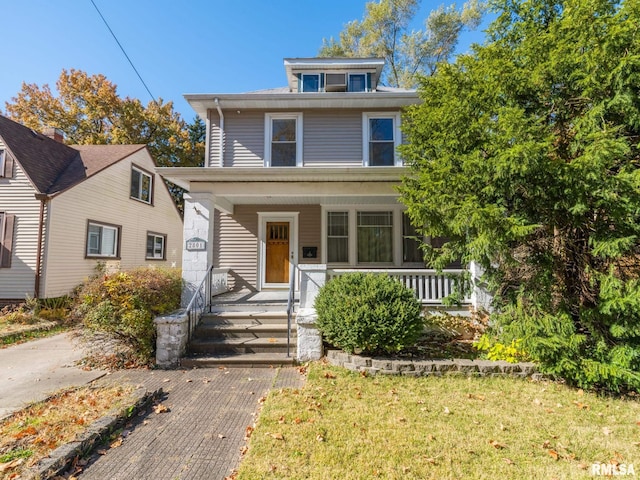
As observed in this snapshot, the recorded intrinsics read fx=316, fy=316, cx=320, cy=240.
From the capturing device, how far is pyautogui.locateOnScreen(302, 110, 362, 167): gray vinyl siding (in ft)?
29.8

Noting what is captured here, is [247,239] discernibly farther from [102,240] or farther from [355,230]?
[102,240]

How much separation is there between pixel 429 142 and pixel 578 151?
1.94m

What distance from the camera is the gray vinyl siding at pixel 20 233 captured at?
30.3 feet

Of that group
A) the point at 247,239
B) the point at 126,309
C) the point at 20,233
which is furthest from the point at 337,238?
the point at 20,233

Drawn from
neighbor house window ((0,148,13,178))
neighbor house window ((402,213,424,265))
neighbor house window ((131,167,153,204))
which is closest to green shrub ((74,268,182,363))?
neighbor house window ((402,213,424,265))

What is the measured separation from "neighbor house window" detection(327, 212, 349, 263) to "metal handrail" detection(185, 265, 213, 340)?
3704 millimetres

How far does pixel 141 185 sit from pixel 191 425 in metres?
12.9

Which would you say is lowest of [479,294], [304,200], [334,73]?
[479,294]

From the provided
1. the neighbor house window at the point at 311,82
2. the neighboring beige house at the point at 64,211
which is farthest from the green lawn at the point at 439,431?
the neighboring beige house at the point at 64,211

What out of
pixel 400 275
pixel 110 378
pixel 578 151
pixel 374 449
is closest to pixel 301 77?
pixel 400 275

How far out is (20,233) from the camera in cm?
941

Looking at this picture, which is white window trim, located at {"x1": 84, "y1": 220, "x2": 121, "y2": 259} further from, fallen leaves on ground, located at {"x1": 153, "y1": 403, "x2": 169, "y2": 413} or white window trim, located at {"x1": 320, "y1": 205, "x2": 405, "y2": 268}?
fallen leaves on ground, located at {"x1": 153, "y1": 403, "x2": 169, "y2": 413}

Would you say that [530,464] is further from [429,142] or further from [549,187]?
[429,142]

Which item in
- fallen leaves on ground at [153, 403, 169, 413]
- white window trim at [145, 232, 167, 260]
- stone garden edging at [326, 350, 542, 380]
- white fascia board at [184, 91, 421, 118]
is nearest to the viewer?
fallen leaves on ground at [153, 403, 169, 413]
